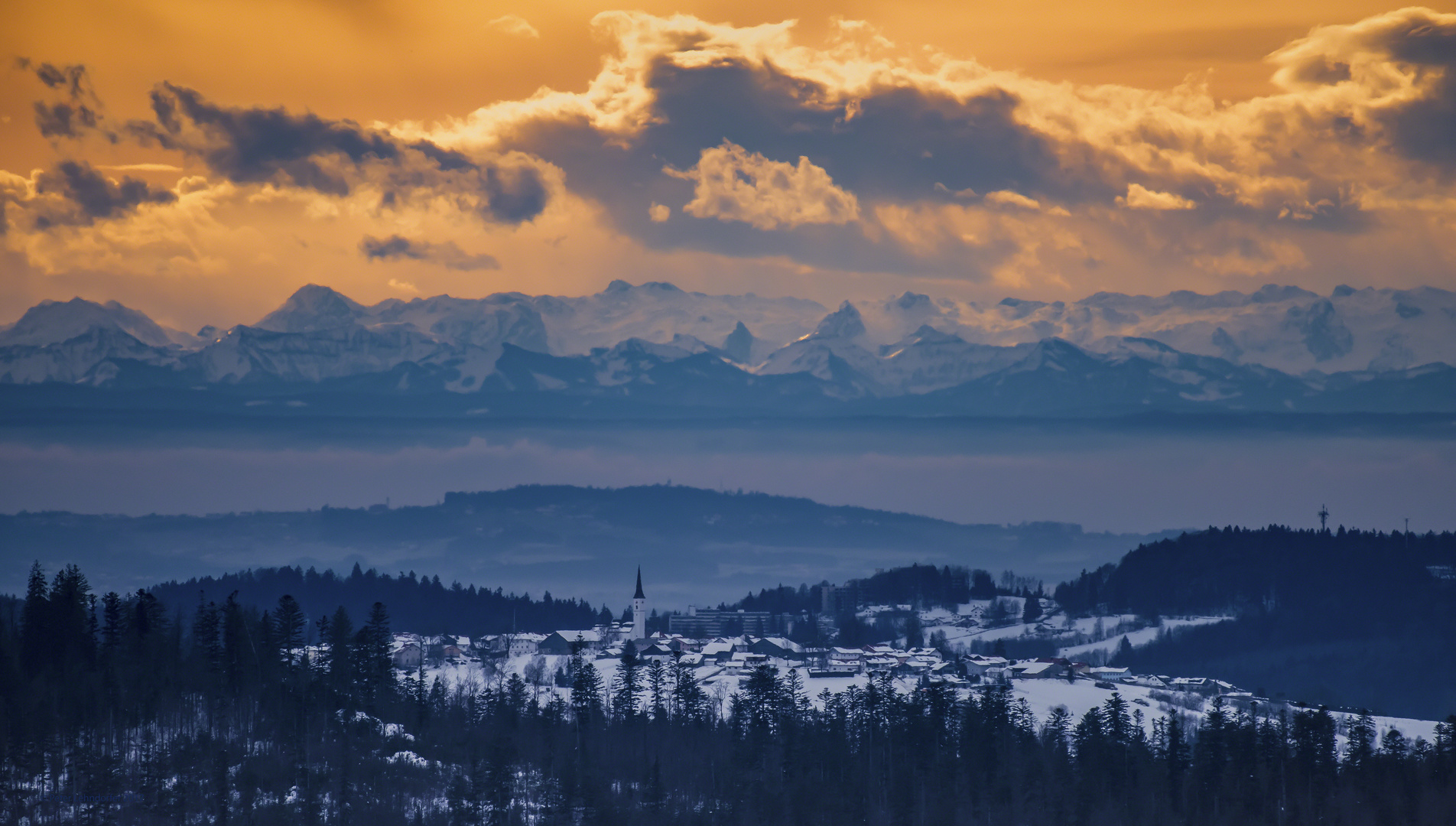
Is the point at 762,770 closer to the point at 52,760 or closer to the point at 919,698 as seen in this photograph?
the point at 919,698

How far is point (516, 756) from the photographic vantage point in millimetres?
163500

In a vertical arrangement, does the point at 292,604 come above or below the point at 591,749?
above

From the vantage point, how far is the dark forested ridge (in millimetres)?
147500

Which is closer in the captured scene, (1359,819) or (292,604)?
(1359,819)

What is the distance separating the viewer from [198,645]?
6969 inches

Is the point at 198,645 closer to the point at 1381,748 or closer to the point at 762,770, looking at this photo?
the point at 762,770

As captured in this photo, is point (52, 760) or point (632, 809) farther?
point (632, 809)

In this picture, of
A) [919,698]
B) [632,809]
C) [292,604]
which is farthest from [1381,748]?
[292,604]

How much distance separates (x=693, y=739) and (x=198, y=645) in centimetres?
5017

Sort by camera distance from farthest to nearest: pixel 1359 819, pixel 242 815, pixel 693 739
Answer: pixel 693 739
pixel 1359 819
pixel 242 815

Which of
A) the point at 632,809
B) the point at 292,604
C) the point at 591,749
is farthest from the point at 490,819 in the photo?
the point at 292,604

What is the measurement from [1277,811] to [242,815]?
8832cm

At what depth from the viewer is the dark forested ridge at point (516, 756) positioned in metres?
148

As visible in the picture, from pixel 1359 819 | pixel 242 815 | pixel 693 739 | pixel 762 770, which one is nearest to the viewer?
pixel 242 815
